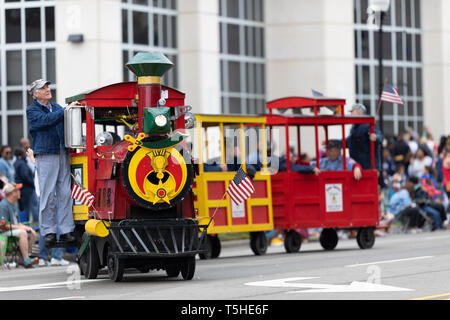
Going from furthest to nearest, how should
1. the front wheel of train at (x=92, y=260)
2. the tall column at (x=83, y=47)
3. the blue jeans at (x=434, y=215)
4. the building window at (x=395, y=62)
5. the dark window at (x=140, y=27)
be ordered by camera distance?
the building window at (x=395, y=62)
the dark window at (x=140, y=27)
the tall column at (x=83, y=47)
the blue jeans at (x=434, y=215)
the front wheel of train at (x=92, y=260)

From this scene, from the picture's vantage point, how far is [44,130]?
1580 cm

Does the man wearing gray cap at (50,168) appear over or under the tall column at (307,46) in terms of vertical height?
under

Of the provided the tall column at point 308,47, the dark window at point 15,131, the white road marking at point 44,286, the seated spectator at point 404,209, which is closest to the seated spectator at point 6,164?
the dark window at point 15,131

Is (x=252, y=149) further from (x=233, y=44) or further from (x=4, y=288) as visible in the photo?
(x=233, y=44)

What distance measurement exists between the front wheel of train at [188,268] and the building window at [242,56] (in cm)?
2079

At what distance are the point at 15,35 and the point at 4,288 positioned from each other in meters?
17.0

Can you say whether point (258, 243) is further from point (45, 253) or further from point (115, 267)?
point (115, 267)

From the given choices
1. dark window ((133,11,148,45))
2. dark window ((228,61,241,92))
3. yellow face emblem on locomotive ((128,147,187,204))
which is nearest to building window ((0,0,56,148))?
dark window ((133,11,148,45))

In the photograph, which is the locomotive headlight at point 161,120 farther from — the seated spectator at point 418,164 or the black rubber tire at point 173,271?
the seated spectator at point 418,164

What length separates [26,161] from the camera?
920 inches

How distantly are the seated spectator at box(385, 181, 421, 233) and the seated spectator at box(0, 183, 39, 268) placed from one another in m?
11.4

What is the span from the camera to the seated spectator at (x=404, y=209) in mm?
28797

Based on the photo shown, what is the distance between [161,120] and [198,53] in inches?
755
